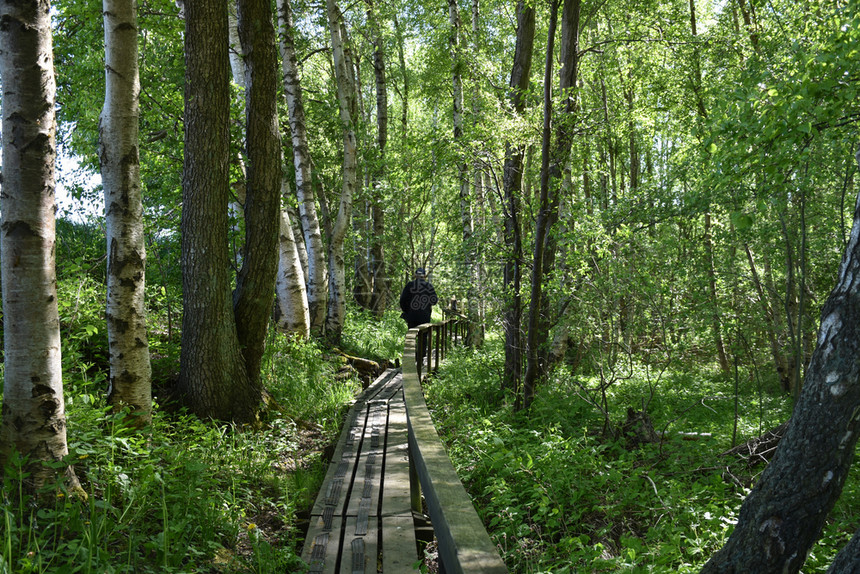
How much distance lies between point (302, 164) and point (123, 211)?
6.19 metres

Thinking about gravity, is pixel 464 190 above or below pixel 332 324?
above

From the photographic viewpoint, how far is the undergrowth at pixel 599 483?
13.3 feet

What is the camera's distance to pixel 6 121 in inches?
148

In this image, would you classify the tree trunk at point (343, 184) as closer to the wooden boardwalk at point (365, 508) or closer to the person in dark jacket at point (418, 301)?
the person in dark jacket at point (418, 301)

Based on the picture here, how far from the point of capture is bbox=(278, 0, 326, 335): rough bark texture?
36.0ft

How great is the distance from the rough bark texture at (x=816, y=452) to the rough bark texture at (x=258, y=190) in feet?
19.5

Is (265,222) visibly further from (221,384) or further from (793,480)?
(793,480)

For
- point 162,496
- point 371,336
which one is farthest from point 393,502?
point 371,336

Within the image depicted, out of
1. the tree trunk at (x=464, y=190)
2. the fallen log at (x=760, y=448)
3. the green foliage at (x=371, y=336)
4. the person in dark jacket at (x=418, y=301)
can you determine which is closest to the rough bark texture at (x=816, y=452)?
the fallen log at (x=760, y=448)

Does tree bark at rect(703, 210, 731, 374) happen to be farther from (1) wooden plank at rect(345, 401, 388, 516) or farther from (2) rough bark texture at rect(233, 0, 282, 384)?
(2) rough bark texture at rect(233, 0, 282, 384)

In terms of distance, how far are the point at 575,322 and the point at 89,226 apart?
8.34 metres

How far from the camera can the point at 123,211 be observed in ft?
17.8

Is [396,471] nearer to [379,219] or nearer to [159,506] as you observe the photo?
[159,506]

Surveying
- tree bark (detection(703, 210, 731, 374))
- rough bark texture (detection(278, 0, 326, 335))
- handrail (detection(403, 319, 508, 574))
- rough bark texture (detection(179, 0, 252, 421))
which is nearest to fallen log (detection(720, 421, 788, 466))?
tree bark (detection(703, 210, 731, 374))
